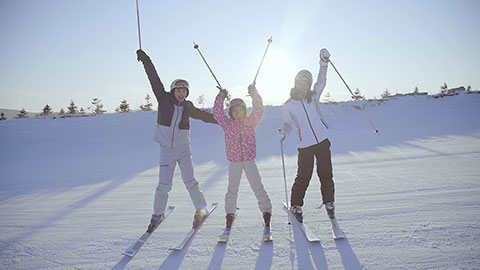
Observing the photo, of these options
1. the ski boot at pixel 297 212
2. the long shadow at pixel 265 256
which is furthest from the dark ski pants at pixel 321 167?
the long shadow at pixel 265 256

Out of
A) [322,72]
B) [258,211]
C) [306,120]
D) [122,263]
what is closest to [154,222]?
[122,263]

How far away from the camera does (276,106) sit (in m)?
16.2

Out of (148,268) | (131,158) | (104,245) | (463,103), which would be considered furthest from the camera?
(463,103)

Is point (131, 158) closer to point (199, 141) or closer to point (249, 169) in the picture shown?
point (199, 141)

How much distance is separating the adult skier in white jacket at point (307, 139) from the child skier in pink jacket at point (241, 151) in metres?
0.47

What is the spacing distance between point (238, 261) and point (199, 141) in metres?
9.17

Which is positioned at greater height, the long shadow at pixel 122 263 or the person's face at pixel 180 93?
the person's face at pixel 180 93

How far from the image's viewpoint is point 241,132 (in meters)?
3.31

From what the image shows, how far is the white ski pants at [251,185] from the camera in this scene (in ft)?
10.6

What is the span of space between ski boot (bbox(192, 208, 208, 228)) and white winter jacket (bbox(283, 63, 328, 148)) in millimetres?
1652

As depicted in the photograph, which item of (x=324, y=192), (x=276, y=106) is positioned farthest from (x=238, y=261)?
(x=276, y=106)

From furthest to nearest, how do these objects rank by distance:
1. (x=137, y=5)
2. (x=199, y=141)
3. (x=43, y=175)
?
1. (x=199, y=141)
2. (x=43, y=175)
3. (x=137, y=5)

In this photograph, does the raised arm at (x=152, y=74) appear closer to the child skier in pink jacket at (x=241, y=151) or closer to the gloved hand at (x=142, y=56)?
the gloved hand at (x=142, y=56)

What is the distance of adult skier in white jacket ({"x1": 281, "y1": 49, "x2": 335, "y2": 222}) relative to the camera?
3.36 metres
